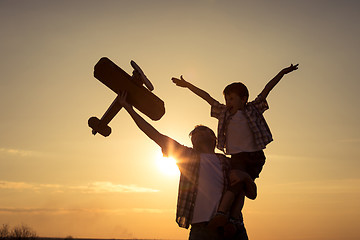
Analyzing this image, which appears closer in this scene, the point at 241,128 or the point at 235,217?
the point at 235,217

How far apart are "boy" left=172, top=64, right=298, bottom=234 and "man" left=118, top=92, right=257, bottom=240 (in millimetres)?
160

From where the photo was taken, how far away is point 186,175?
5.86m

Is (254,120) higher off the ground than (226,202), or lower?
higher

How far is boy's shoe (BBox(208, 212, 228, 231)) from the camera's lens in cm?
545

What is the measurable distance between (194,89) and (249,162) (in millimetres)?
1482

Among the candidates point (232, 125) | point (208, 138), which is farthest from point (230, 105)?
point (208, 138)

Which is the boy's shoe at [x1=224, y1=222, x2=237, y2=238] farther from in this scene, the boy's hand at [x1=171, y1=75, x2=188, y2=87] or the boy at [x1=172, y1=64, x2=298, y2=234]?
the boy's hand at [x1=171, y1=75, x2=188, y2=87]

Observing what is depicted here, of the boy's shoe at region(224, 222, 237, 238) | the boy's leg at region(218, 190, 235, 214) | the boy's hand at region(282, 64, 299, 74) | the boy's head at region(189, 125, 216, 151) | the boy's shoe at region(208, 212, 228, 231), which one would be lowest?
the boy's shoe at region(224, 222, 237, 238)

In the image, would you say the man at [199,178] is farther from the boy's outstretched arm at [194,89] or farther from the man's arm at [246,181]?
the boy's outstretched arm at [194,89]

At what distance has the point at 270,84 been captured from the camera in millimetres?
6695

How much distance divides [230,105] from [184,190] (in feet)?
5.09

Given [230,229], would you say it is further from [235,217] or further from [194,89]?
[194,89]

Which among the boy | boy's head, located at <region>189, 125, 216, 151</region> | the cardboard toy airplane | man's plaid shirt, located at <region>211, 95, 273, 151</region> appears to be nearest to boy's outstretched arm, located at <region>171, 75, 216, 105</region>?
the boy

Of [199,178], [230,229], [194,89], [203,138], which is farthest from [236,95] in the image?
[230,229]
